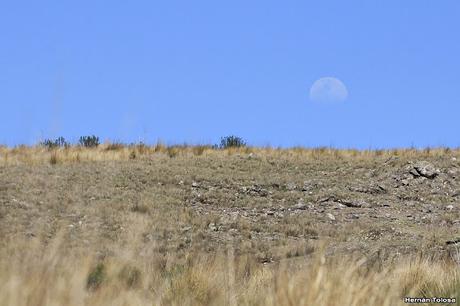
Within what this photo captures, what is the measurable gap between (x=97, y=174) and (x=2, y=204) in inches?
183

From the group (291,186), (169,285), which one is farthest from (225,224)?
(169,285)

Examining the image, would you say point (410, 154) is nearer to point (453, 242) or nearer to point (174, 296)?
point (453, 242)

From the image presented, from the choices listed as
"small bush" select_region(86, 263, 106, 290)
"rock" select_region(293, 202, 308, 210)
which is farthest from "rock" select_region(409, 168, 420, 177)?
"small bush" select_region(86, 263, 106, 290)

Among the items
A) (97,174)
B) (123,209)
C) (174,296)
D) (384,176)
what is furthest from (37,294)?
(384,176)

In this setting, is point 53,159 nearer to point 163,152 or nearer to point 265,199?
point 163,152

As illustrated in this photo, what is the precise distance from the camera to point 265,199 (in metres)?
21.4

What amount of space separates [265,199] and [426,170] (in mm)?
5752

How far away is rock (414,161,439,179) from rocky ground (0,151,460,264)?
0.04 meters

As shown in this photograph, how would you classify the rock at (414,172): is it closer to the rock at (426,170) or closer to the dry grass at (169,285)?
the rock at (426,170)

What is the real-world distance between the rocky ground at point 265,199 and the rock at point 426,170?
0.13 feet

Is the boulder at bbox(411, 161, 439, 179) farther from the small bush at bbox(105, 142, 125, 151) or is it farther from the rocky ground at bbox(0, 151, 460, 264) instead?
the small bush at bbox(105, 142, 125, 151)

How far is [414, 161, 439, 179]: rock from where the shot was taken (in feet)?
77.5

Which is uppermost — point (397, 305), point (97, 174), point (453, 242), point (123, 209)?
point (97, 174)

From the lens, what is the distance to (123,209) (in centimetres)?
1883
